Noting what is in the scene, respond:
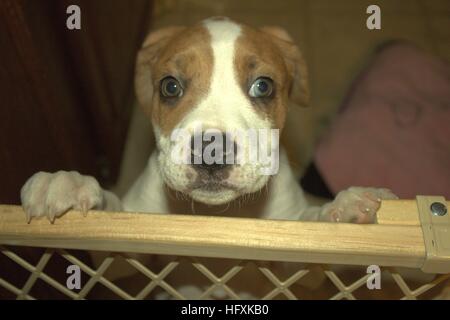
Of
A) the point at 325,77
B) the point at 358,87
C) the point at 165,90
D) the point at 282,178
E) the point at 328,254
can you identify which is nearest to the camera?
the point at 328,254

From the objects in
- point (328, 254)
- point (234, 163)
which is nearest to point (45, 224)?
point (234, 163)

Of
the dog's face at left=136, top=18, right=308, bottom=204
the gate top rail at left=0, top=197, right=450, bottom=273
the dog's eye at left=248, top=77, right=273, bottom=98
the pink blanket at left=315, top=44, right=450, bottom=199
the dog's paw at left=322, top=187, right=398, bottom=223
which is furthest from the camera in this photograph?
the pink blanket at left=315, top=44, right=450, bottom=199

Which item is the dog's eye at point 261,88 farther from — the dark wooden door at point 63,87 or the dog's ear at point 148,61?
the dark wooden door at point 63,87

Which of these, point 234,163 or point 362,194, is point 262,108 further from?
point 362,194

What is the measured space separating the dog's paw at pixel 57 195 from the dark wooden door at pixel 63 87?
10.6 inches

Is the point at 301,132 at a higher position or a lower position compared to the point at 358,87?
lower

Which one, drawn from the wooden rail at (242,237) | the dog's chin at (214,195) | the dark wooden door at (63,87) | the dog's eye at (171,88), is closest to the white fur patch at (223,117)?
the dog's chin at (214,195)

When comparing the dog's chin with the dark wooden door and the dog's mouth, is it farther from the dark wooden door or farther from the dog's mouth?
the dark wooden door

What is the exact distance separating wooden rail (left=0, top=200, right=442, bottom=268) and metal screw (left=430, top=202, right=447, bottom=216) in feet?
0.17

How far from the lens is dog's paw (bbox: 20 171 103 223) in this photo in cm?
154

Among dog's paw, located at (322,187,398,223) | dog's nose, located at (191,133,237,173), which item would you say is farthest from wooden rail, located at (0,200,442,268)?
dog's nose, located at (191,133,237,173)

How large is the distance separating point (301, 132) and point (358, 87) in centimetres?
53

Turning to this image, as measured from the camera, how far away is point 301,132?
396 centimetres

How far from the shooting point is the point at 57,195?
1686mm
